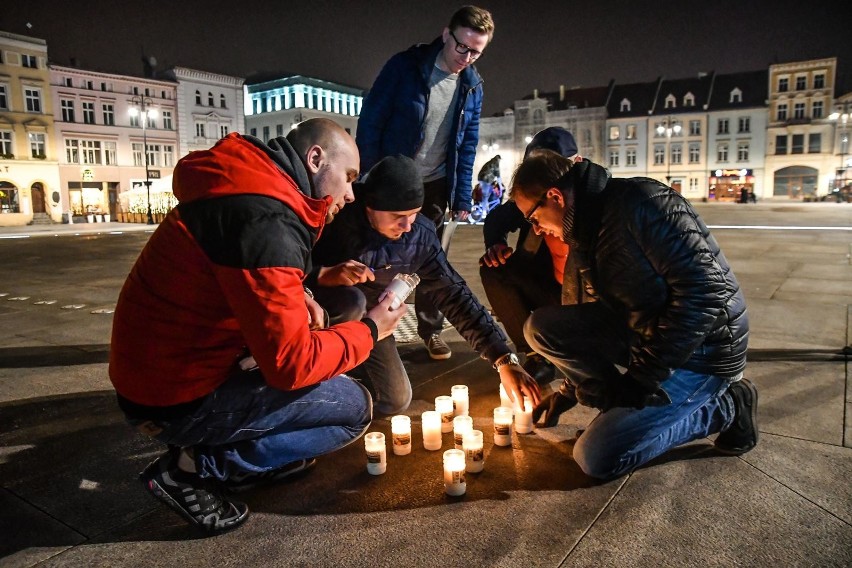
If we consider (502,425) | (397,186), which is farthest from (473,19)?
(502,425)

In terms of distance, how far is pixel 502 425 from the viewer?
10.7ft

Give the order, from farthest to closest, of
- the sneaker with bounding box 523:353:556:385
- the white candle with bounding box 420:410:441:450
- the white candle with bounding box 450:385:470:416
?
the sneaker with bounding box 523:353:556:385, the white candle with bounding box 450:385:470:416, the white candle with bounding box 420:410:441:450

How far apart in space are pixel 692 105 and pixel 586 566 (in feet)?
238

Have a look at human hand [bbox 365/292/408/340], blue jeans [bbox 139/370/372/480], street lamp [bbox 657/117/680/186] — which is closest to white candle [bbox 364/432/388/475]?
blue jeans [bbox 139/370/372/480]

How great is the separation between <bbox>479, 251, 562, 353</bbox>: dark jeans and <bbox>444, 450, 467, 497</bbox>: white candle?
5.83 ft

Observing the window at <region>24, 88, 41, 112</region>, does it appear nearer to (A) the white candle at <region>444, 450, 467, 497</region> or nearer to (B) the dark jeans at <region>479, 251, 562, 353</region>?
(B) the dark jeans at <region>479, 251, 562, 353</region>

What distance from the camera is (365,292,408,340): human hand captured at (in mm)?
2750

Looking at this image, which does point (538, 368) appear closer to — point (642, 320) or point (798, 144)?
point (642, 320)

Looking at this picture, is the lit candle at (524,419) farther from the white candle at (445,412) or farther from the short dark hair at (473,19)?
the short dark hair at (473,19)

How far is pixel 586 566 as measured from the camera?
2.23 meters

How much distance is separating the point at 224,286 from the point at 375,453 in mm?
1265

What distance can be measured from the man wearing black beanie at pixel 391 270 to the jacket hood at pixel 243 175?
3.80ft

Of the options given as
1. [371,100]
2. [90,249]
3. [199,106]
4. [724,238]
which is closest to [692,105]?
[199,106]

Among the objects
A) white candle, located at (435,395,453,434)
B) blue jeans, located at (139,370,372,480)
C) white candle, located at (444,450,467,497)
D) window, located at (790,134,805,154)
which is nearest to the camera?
blue jeans, located at (139,370,372,480)
